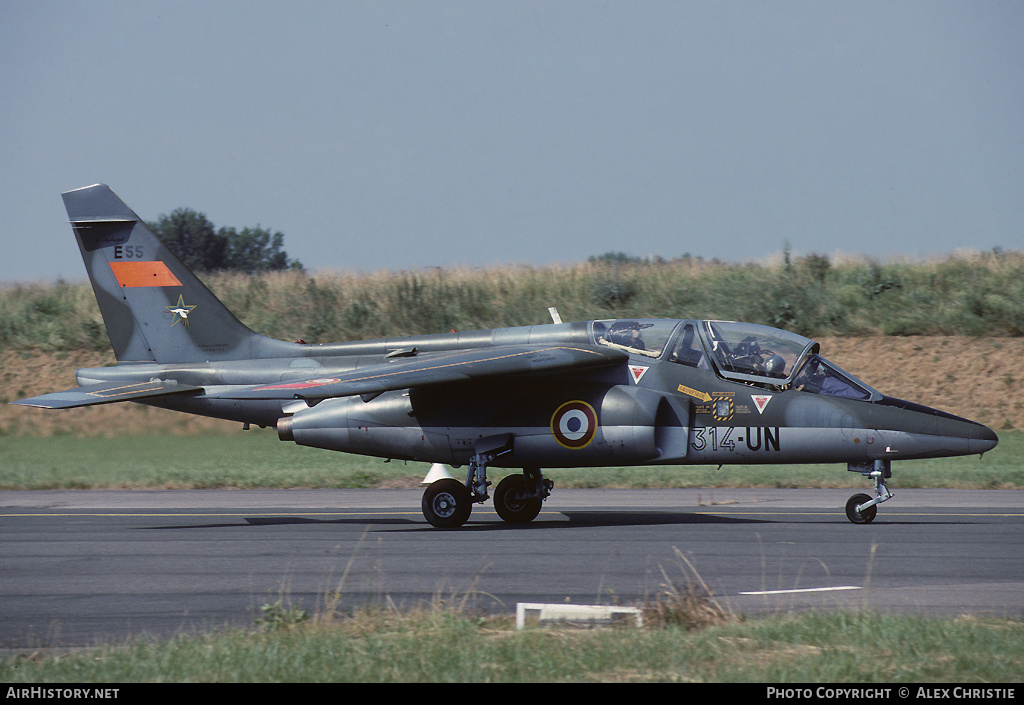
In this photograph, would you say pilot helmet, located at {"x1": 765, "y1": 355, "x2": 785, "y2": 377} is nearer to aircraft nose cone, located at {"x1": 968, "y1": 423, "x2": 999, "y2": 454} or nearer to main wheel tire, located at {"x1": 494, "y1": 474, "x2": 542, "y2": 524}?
aircraft nose cone, located at {"x1": 968, "y1": 423, "x2": 999, "y2": 454}

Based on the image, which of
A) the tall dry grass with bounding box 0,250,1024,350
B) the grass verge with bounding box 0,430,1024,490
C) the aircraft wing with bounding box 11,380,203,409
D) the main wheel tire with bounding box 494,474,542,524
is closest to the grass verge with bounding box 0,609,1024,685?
the main wheel tire with bounding box 494,474,542,524

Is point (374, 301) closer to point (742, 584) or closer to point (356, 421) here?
point (356, 421)

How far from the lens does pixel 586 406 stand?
539 inches

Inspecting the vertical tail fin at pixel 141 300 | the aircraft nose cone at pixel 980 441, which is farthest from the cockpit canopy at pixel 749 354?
the vertical tail fin at pixel 141 300

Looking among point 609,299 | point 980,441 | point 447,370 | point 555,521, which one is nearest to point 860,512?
point 980,441

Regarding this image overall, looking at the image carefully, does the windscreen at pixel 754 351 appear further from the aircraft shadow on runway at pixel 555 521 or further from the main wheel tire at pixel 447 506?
the main wheel tire at pixel 447 506

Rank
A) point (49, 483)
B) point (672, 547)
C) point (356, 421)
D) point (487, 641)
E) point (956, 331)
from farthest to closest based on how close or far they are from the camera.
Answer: point (956, 331), point (49, 483), point (356, 421), point (672, 547), point (487, 641)

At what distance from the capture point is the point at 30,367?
33781mm

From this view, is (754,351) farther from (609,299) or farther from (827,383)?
(609,299)

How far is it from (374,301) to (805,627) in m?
29.8

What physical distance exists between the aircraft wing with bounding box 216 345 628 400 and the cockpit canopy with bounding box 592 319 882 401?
0.66 meters

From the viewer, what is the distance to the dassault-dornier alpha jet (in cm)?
1300

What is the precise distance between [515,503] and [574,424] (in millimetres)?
1748

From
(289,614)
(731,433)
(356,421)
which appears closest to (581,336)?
(731,433)
